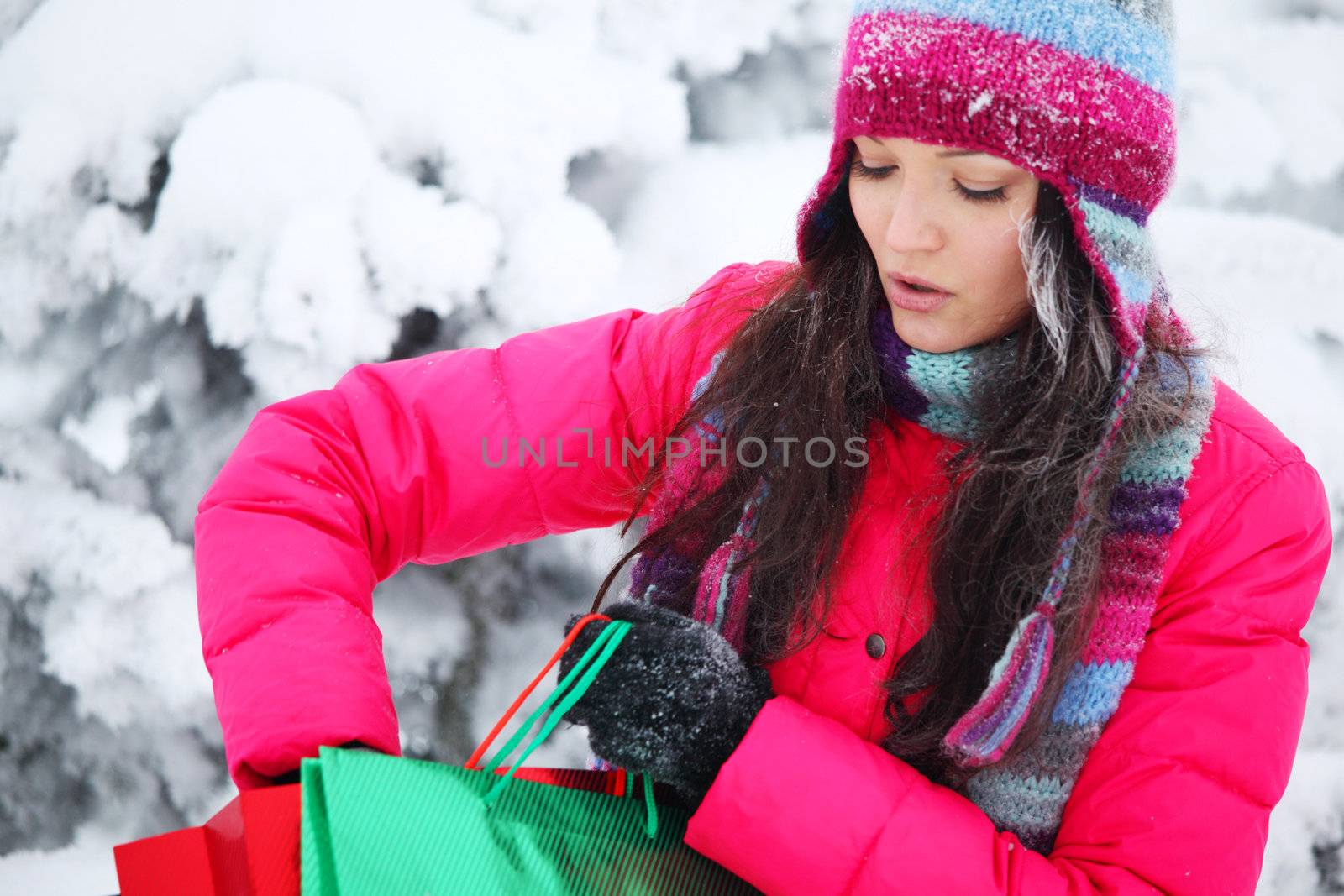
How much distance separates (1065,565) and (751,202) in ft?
3.45

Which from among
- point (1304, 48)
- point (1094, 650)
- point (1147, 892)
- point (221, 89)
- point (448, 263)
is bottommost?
point (1147, 892)

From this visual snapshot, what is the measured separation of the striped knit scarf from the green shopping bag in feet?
0.77

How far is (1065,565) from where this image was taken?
1.01 m

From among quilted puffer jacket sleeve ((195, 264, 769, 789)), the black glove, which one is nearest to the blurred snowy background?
quilted puffer jacket sleeve ((195, 264, 769, 789))

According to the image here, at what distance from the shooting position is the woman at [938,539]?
0.98 meters

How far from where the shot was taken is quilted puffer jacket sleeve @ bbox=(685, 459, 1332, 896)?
0.98 m

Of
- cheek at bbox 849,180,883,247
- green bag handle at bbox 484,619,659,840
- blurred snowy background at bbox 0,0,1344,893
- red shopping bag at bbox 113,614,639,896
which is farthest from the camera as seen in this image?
blurred snowy background at bbox 0,0,1344,893

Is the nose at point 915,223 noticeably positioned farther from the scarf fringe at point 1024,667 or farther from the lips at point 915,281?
the scarf fringe at point 1024,667

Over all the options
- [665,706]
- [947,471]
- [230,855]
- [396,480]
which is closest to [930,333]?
[947,471]

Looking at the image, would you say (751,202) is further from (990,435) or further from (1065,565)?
(1065,565)

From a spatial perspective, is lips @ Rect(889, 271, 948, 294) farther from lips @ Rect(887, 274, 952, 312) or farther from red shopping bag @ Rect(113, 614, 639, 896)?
red shopping bag @ Rect(113, 614, 639, 896)

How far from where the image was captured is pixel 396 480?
121cm

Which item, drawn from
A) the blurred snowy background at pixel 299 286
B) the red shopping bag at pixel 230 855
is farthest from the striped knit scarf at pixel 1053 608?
the blurred snowy background at pixel 299 286

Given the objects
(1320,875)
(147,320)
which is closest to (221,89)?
(147,320)
